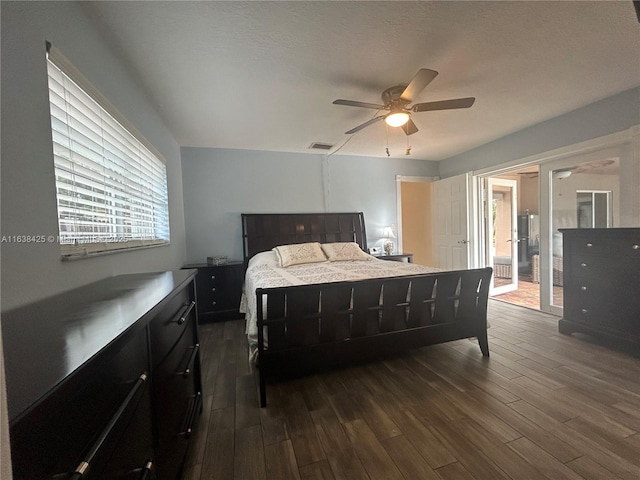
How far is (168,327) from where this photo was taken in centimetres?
108

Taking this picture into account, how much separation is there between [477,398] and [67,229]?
102 inches

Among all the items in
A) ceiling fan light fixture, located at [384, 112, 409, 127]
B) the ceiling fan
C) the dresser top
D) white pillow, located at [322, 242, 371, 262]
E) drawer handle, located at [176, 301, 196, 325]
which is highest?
the ceiling fan

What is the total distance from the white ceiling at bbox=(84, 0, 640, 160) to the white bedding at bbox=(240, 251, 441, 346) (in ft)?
5.63

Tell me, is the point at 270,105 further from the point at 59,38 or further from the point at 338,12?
the point at 59,38

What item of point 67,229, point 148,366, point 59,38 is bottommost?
point 148,366

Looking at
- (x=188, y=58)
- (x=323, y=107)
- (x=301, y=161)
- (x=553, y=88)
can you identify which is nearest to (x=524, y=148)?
(x=553, y=88)

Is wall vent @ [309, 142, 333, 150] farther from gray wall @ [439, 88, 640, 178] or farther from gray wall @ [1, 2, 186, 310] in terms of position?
gray wall @ [1, 2, 186, 310]

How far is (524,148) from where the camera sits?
357 cm

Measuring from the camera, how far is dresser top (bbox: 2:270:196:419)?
44 cm

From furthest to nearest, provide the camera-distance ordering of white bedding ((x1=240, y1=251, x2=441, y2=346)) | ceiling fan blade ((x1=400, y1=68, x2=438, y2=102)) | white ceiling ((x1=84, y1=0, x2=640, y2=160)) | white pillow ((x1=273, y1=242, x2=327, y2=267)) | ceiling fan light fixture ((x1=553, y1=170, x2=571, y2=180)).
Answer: white pillow ((x1=273, y1=242, x2=327, y2=267))
ceiling fan light fixture ((x1=553, y1=170, x2=571, y2=180))
white bedding ((x1=240, y1=251, x2=441, y2=346))
ceiling fan blade ((x1=400, y1=68, x2=438, y2=102))
white ceiling ((x1=84, y1=0, x2=640, y2=160))

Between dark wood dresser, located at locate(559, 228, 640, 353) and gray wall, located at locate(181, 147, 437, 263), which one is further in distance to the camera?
gray wall, located at locate(181, 147, 437, 263)

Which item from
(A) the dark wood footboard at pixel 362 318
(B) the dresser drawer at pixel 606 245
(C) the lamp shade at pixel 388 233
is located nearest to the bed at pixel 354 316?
(A) the dark wood footboard at pixel 362 318

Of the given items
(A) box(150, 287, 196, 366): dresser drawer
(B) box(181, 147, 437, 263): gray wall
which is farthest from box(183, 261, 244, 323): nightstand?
(A) box(150, 287, 196, 366): dresser drawer

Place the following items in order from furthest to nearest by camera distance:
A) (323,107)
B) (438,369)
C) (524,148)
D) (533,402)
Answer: (524,148)
(323,107)
(438,369)
(533,402)
